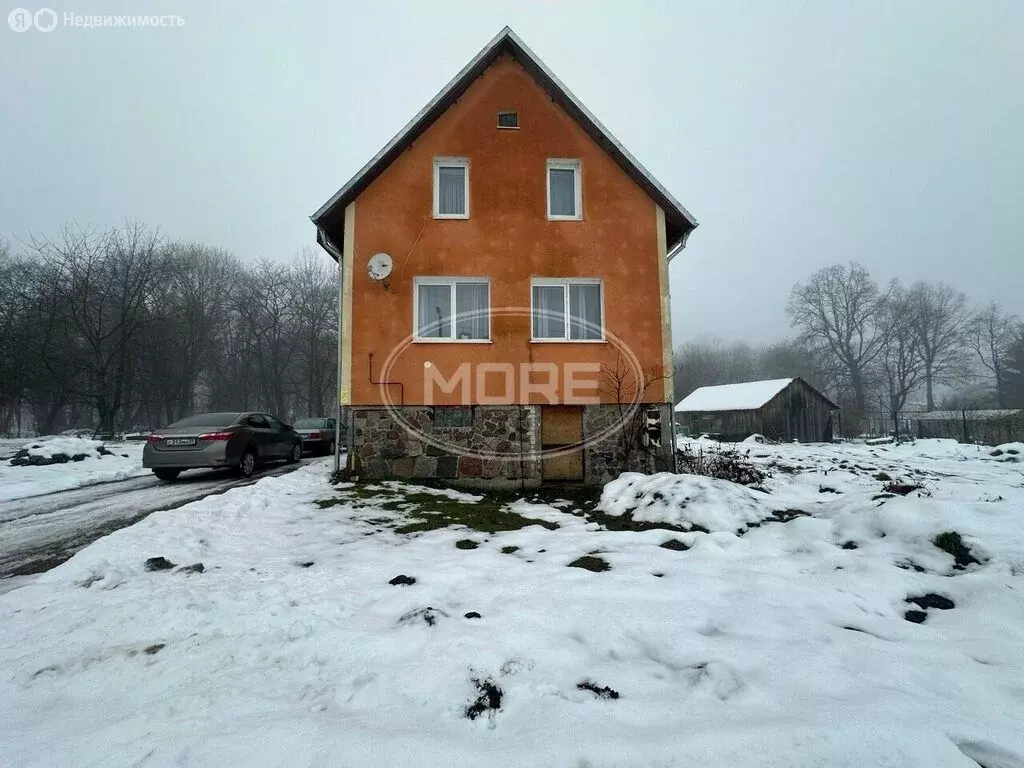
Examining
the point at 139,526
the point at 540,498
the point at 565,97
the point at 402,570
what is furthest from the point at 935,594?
the point at 565,97

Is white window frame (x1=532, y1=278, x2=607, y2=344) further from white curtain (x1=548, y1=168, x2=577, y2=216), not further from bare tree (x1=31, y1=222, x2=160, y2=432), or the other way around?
bare tree (x1=31, y1=222, x2=160, y2=432)

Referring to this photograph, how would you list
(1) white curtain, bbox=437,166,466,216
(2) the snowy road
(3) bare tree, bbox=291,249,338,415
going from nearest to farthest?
(2) the snowy road → (1) white curtain, bbox=437,166,466,216 → (3) bare tree, bbox=291,249,338,415

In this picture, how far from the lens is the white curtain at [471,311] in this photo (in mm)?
8992

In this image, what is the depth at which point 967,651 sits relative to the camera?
8.43 feet

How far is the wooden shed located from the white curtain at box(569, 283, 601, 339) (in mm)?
20861

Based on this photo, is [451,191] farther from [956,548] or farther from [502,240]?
[956,548]

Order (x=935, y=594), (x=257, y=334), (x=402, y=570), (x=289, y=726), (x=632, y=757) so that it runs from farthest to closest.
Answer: (x=257, y=334), (x=402, y=570), (x=935, y=594), (x=289, y=726), (x=632, y=757)

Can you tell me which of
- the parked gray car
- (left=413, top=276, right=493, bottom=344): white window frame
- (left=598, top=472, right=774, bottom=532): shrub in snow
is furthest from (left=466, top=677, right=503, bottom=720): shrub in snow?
the parked gray car

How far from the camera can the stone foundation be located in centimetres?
862

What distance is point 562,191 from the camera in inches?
376

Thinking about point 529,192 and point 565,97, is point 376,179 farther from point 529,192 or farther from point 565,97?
point 565,97

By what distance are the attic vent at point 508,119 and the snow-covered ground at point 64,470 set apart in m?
11.5

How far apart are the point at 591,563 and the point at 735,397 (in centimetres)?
2794

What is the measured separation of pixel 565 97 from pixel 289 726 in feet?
34.7
